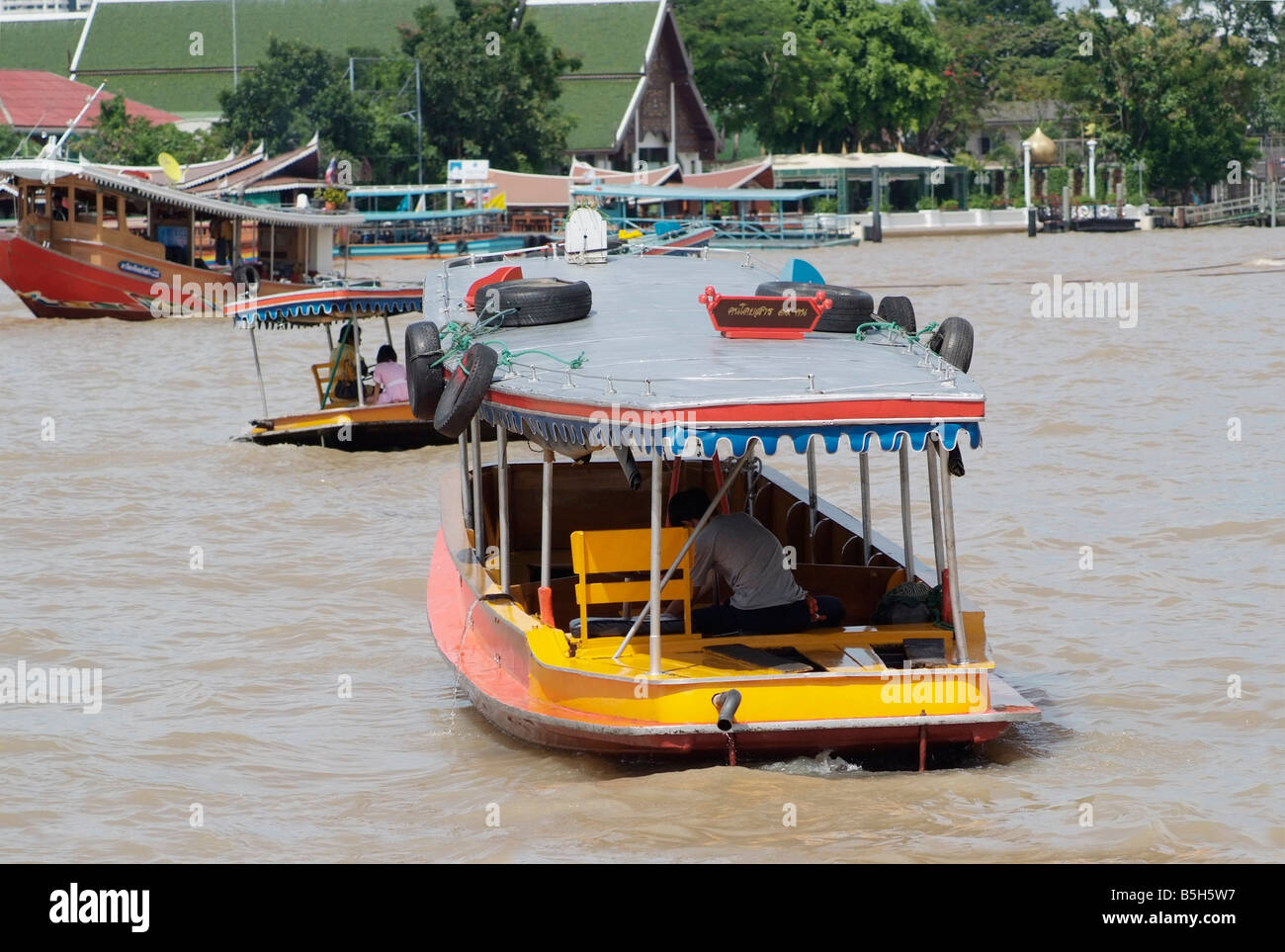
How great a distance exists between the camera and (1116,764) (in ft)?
22.9

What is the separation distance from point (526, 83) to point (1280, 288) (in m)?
25.7

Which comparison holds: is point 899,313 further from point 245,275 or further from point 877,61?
point 877,61

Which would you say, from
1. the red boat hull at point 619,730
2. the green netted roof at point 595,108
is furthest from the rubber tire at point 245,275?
the green netted roof at point 595,108

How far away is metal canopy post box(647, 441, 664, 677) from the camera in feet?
19.5

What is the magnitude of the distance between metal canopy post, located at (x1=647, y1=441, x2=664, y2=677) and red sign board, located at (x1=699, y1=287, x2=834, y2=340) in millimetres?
1097

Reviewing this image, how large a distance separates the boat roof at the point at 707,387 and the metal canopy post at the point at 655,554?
3.3 inches

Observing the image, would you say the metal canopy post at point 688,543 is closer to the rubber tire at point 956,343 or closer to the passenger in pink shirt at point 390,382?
the rubber tire at point 956,343

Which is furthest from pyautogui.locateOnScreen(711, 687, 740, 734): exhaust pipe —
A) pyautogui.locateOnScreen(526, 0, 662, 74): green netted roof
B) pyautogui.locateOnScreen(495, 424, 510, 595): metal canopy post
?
pyautogui.locateOnScreen(526, 0, 662, 74): green netted roof

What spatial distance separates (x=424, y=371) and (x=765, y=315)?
153 centimetres

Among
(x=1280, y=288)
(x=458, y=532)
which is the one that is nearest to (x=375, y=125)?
(x=1280, y=288)

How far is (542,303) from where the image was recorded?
25.7 feet

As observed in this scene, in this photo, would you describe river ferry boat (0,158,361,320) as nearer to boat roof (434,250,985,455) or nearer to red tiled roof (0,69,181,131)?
boat roof (434,250,985,455)

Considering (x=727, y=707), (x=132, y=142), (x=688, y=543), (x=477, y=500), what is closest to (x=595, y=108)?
(x=132, y=142)

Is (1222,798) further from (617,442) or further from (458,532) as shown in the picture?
(458,532)
